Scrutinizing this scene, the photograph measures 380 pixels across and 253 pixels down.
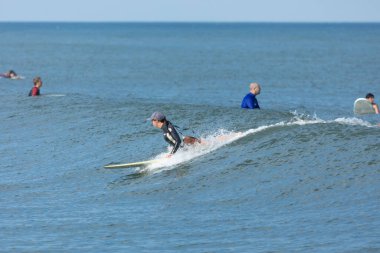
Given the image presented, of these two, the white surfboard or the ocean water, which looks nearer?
the ocean water

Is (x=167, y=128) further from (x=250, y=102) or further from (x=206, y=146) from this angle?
(x=250, y=102)

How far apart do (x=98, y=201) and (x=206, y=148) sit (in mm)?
4445

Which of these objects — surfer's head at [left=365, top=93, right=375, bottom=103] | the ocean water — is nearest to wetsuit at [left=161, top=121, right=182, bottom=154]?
the ocean water

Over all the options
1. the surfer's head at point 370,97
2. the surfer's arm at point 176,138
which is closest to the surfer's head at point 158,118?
the surfer's arm at point 176,138

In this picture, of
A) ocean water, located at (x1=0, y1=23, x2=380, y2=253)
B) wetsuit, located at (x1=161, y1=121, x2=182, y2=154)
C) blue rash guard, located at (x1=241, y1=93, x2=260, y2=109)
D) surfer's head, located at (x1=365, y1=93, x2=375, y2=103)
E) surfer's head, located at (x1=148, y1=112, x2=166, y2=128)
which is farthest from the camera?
surfer's head, located at (x1=365, y1=93, x2=375, y2=103)

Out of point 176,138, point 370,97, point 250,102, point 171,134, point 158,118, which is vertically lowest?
point 176,138

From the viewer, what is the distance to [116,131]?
28.0 metres

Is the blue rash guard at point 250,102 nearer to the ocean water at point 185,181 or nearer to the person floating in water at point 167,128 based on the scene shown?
the ocean water at point 185,181

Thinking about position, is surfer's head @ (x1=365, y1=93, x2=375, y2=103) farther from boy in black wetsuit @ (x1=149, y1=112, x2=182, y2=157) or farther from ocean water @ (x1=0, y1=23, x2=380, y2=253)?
boy in black wetsuit @ (x1=149, y1=112, x2=182, y2=157)

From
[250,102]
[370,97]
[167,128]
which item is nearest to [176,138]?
[167,128]

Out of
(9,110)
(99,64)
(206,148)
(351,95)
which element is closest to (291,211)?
(206,148)

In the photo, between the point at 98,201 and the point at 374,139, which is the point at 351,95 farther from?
the point at 98,201

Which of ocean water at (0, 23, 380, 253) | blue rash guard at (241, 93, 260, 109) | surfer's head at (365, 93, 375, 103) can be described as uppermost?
surfer's head at (365, 93, 375, 103)

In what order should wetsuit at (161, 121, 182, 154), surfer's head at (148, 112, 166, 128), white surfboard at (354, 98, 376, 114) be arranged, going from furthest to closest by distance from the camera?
white surfboard at (354, 98, 376, 114) → wetsuit at (161, 121, 182, 154) → surfer's head at (148, 112, 166, 128)
